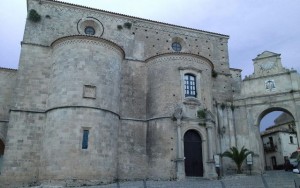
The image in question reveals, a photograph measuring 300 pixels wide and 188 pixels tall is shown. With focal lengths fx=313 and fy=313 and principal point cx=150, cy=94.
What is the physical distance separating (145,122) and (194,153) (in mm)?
4084

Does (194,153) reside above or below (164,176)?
above

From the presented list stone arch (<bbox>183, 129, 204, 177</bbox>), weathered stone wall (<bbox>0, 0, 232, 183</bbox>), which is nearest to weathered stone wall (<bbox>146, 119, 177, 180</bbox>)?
weathered stone wall (<bbox>0, 0, 232, 183</bbox>)

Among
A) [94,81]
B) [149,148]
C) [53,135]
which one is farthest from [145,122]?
[53,135]

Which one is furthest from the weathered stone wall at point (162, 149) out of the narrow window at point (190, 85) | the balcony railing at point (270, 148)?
the balcony railing at point (270, 148)

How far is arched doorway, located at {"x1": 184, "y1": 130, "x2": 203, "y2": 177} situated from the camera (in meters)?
20.9

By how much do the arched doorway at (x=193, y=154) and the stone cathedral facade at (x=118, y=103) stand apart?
7 cm

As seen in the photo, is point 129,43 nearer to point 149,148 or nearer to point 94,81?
point 94,81

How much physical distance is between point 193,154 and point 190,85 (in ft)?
16.6

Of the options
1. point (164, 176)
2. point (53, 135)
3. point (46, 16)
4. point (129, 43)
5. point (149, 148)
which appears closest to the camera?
point (53, 135)

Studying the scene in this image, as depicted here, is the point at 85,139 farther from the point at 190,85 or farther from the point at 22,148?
the point at 190,85

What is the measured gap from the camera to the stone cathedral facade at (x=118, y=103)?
19078 millimetres

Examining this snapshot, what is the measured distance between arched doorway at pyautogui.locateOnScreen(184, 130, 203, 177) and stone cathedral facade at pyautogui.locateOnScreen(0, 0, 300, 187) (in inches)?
2.8

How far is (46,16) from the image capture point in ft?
77.2

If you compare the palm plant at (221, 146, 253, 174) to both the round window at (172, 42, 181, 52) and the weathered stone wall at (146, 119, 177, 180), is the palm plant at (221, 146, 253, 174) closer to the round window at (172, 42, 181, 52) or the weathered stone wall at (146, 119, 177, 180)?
the weathered stone wall at (146, 119, 177, 180)
